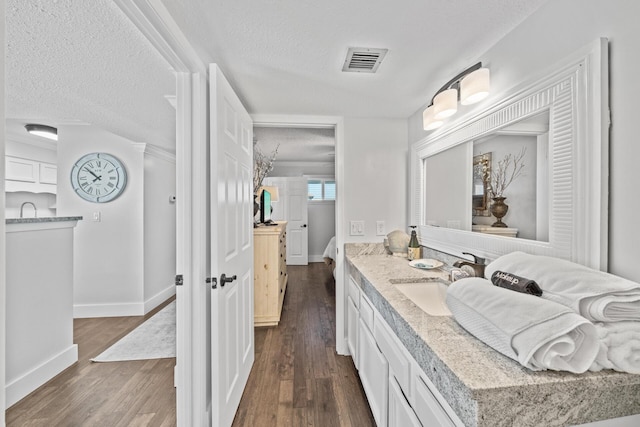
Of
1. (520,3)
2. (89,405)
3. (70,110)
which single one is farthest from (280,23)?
(89,405)

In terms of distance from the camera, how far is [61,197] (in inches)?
123

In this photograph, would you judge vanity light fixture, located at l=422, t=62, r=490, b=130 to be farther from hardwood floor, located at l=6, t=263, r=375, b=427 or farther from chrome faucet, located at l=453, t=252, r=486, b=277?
hardwood floor, located at l=6, t=263, r=375, b=427

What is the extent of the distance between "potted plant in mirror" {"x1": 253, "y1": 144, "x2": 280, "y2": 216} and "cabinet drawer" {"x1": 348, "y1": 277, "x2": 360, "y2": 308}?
1453 mm

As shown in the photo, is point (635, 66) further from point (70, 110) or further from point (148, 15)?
point (70, 110)

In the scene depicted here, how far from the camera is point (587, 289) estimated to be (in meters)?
0.80

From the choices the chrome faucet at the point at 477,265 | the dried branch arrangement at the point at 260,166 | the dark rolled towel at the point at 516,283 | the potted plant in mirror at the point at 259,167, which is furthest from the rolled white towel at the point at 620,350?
the dried branch arrangement at the point at 260,166

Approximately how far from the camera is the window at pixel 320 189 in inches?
256

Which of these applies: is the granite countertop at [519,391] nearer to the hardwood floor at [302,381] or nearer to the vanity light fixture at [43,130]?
the hardwood floor at [302,381]

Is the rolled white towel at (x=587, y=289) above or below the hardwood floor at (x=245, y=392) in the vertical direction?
above

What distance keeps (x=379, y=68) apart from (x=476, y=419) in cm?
164

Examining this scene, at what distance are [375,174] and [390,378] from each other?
1611 mm

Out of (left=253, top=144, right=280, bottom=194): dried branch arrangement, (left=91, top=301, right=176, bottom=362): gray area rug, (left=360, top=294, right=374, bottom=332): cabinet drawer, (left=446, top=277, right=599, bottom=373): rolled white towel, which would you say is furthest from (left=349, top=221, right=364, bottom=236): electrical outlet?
(left=91, top=301, right=176, bottom=362): gray area rug

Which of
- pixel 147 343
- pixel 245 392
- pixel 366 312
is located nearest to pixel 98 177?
pixel 147 343

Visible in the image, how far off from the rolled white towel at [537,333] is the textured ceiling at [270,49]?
1.14 meters
